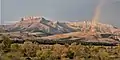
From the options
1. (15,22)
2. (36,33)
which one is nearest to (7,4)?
(15,22)

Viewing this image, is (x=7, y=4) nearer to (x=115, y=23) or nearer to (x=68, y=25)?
(x=68, y=25)

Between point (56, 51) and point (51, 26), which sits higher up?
point (51, 26)

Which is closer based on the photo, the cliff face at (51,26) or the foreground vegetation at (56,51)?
the foreground vegetation at (56,51)

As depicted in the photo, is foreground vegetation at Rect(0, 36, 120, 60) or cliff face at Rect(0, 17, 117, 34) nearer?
foreground vegetation at Rect(0, 36, 120, 60)

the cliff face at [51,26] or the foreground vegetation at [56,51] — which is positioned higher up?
the cliff face at [51,26]
